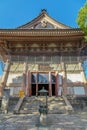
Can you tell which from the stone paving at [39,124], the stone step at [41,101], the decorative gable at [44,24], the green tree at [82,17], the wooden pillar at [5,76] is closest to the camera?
the stone paving at [39,124]

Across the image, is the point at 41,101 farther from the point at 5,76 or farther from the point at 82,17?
the point at 82,17

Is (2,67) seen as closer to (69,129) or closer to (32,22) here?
(32,22)

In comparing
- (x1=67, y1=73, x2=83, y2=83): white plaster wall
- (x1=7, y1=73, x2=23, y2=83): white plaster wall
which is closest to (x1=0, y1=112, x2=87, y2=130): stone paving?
(x1=7, y1=73, x2=23, y2=83): white plaster wall

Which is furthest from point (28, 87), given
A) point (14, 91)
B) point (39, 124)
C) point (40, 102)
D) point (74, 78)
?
point (39, 124)

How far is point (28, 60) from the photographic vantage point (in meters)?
21.1

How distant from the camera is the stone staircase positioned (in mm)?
13898

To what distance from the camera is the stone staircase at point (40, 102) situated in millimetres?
13898

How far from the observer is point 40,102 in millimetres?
15984

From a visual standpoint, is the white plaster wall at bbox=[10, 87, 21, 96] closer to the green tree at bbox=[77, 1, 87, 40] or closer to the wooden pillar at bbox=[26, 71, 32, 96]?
the wooden pillar at bbox=[26, 71, 32, 96]

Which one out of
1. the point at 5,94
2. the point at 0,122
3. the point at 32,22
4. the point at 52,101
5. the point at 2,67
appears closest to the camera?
the point at 0,122

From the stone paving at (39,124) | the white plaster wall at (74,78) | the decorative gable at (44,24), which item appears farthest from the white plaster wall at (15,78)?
the stone paving at (39,124)

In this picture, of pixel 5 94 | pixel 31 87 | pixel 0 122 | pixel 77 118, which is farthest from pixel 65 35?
pixel 0 122

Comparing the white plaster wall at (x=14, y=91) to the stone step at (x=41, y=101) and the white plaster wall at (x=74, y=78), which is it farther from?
the white plaster wall at (x=74, y=78)

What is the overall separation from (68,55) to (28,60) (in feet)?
11.5
